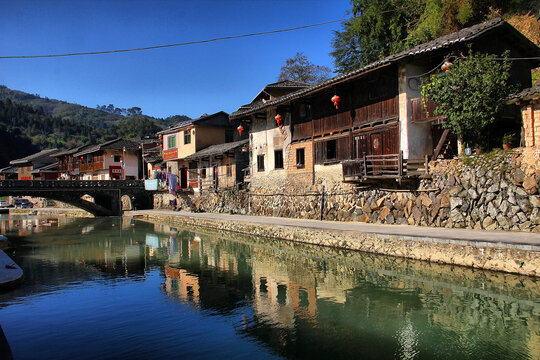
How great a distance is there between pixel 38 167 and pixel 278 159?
179 ft

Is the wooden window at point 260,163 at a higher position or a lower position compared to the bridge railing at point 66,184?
higher

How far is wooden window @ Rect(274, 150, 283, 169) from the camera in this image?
2677 centimetres

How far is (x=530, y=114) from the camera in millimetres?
13219

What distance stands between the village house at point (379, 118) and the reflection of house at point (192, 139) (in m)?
15.3

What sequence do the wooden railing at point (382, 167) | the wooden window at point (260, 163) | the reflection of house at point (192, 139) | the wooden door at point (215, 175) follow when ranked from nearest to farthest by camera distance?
the wooden railing at point (382, 167) < the wooden window at point (260, 163) < the wooden door at point (215, 175) < the reflection of house at point (192, 139)

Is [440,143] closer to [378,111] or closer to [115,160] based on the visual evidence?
[378,111]

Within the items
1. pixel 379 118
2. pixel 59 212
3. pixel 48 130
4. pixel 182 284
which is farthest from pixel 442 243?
pixel 48 130

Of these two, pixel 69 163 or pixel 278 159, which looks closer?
pixel 278 159

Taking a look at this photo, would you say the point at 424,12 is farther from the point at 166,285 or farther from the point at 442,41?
the point at 166,285

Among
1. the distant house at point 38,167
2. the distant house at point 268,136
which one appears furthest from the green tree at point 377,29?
the distant house at point 38,167

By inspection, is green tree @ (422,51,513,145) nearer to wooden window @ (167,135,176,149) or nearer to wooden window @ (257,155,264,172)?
wooden window @ (257,155,264,172)

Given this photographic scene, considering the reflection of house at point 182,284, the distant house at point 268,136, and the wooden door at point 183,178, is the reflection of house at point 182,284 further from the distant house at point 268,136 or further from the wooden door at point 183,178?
the wooden door at point 183,178

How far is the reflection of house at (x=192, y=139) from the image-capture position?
3950cm

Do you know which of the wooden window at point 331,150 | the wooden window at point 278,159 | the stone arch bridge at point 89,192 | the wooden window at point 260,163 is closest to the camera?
the wooden window at point 331,150
